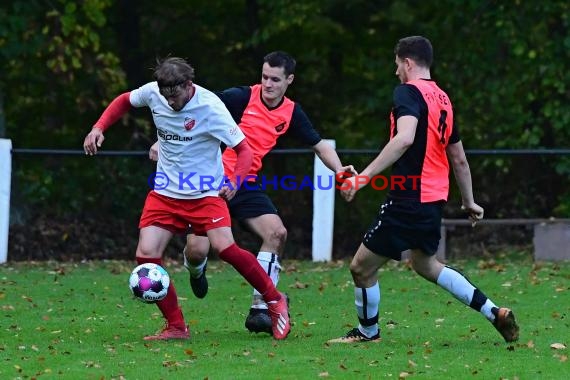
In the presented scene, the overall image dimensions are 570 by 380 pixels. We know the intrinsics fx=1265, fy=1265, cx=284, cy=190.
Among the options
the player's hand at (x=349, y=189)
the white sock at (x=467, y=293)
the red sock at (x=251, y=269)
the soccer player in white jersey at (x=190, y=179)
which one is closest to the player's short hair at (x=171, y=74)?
the soccer player in white jersey at (x=190, y=179)

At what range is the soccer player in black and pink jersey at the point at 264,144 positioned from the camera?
911cm

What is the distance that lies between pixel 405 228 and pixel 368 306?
61 cm

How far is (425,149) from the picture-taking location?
7859 mm

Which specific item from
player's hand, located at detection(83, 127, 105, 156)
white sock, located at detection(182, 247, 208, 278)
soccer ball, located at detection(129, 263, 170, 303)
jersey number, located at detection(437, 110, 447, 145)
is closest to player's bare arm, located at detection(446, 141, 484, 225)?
jersey number, located at detection(437, 110, 447, 145)

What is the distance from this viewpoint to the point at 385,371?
7031mm

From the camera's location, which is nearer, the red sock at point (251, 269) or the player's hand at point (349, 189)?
the player's hand at point (349, 189)

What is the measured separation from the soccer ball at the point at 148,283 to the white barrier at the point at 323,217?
680cm

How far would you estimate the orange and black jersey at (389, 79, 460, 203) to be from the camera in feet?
25.6

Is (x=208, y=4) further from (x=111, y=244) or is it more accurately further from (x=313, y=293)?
(x=313, y=293)

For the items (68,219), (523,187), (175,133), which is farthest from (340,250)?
(175,133)

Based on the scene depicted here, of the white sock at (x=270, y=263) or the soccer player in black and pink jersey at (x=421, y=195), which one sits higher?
the soccer player in black and pink jersey at (x=421, y=195)

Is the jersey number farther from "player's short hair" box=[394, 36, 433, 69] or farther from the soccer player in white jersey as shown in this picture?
the soccer player in white jersey

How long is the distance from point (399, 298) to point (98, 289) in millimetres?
2841

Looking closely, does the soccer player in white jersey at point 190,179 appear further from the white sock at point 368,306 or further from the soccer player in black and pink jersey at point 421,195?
the soccer player in black and pink jersey at point 421,195
